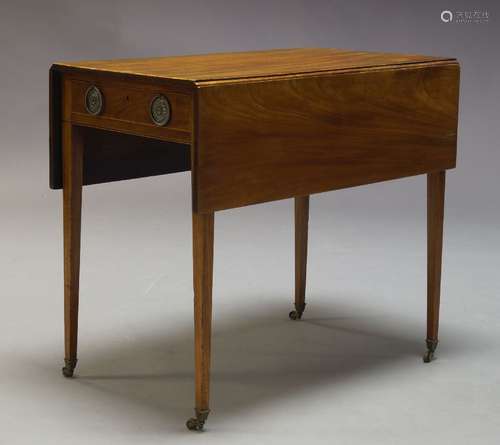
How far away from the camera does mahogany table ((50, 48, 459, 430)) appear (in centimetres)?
285

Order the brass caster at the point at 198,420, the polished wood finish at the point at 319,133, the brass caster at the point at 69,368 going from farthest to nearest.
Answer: the brass caster at the point at 69,368 → the brass caster at the point at 198,420 → the polished wood finish at the point at 319,133

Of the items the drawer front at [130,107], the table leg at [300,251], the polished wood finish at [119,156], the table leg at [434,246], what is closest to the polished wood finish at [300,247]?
the table leg at [300,251]

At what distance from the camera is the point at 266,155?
2.96 metres

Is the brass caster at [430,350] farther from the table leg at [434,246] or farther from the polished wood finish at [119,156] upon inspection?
A: the polished wood finish at [119,156]

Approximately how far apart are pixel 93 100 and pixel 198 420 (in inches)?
34.3

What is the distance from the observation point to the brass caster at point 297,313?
13.0ft

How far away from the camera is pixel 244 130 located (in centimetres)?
289

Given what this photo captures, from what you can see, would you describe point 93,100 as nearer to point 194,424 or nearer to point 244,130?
point 244,130

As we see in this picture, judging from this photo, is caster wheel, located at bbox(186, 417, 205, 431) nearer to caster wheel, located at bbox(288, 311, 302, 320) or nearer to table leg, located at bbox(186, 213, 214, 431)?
table leg, located at bbox(186, 213, 214, 431)

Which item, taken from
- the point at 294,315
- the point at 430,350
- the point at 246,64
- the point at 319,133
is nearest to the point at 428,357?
the point at 430,350

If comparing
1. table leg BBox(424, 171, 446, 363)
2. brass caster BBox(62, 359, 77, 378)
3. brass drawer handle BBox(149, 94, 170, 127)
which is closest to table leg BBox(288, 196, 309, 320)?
table leg BBox(424, 171, 446, 363)

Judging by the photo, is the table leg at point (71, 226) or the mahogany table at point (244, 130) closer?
the mahogany table at point (244, 130)

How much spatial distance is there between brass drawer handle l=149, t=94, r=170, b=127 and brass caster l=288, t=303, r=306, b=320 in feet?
4.10

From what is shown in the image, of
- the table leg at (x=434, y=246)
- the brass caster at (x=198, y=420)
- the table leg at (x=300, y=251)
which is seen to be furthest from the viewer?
the table leg at (x=300, y=251)
